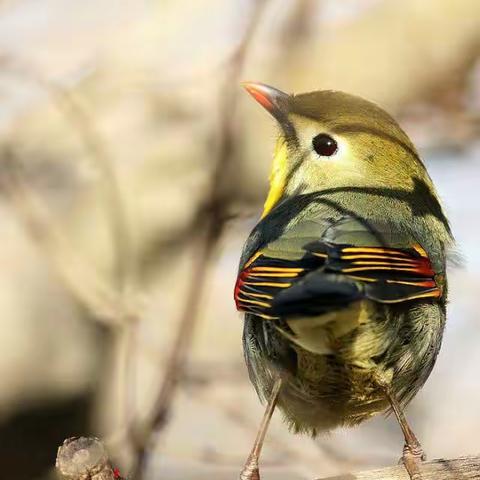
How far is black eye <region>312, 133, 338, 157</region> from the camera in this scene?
4203mm

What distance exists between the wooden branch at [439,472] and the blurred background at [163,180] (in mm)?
2308

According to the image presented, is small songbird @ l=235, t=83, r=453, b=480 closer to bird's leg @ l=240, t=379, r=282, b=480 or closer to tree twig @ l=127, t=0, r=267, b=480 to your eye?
bird's leg @ l=240, t=379, r=282, b=480

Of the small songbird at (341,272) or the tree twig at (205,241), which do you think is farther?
the tree twig at (205,241)

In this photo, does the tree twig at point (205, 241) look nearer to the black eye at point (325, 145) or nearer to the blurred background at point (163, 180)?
the blurred background at point (163, 180)

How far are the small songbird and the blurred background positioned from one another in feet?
5.15

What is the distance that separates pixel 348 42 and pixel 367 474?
3.27 metres

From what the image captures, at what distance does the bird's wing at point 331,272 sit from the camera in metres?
2.97

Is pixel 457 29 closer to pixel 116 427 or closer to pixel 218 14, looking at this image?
pixel 218 14

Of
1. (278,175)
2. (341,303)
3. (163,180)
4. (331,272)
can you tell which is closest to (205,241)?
(163,180)

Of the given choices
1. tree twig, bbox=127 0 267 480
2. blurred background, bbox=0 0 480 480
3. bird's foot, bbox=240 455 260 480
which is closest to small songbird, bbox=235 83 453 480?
bird's foot, bbox=240 455 260 480

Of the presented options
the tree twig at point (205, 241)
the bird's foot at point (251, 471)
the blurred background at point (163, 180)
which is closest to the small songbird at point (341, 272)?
the bird's foot at point (251, 471)

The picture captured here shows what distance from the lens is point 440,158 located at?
5.94m

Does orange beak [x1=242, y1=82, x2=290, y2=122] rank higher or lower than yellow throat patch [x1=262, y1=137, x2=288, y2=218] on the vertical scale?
higher

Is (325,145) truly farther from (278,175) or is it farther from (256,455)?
(256,455)
